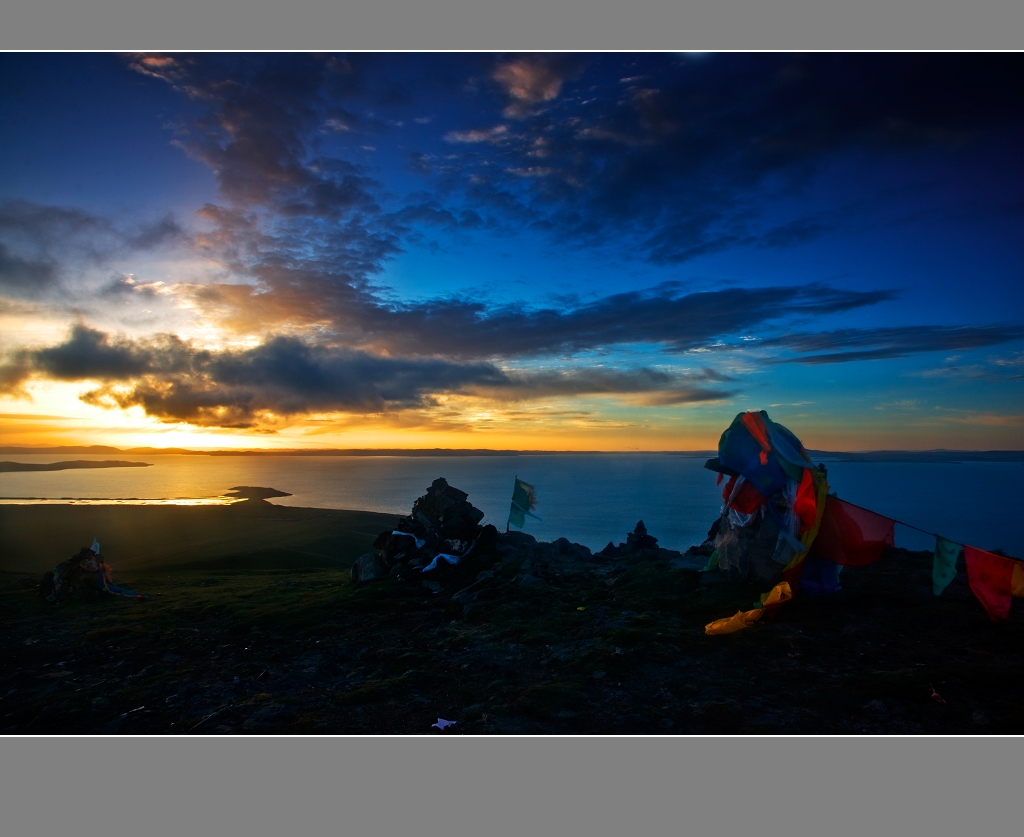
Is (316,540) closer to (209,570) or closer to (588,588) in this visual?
(209,570)

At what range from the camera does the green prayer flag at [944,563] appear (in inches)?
380

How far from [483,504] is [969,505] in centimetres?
6385

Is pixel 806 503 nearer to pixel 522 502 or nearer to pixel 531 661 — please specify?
pixel 531 661

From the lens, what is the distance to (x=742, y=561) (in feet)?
42.1

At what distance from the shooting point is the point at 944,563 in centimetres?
974

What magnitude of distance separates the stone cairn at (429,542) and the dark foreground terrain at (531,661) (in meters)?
1.38

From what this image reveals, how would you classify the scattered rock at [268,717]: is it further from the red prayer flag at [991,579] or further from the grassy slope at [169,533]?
the grassy slope at [169,533]

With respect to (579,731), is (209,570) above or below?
below

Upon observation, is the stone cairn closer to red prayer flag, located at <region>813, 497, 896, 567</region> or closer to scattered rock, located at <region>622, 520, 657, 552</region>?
scattered rock, located at <region>622, 520, 657, 552</region>

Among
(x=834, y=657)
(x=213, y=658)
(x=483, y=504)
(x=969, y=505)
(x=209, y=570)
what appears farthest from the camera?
(x=483, y=504)

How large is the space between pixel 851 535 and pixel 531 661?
699cm

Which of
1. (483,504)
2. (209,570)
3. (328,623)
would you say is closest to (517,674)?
(328,623)

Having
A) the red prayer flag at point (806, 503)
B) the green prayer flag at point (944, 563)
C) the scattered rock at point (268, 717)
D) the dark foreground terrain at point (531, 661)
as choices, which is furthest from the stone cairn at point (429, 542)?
the green prayer flag at point (944, 563)

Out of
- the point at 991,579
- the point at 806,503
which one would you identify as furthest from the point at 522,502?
the point at 991,579
